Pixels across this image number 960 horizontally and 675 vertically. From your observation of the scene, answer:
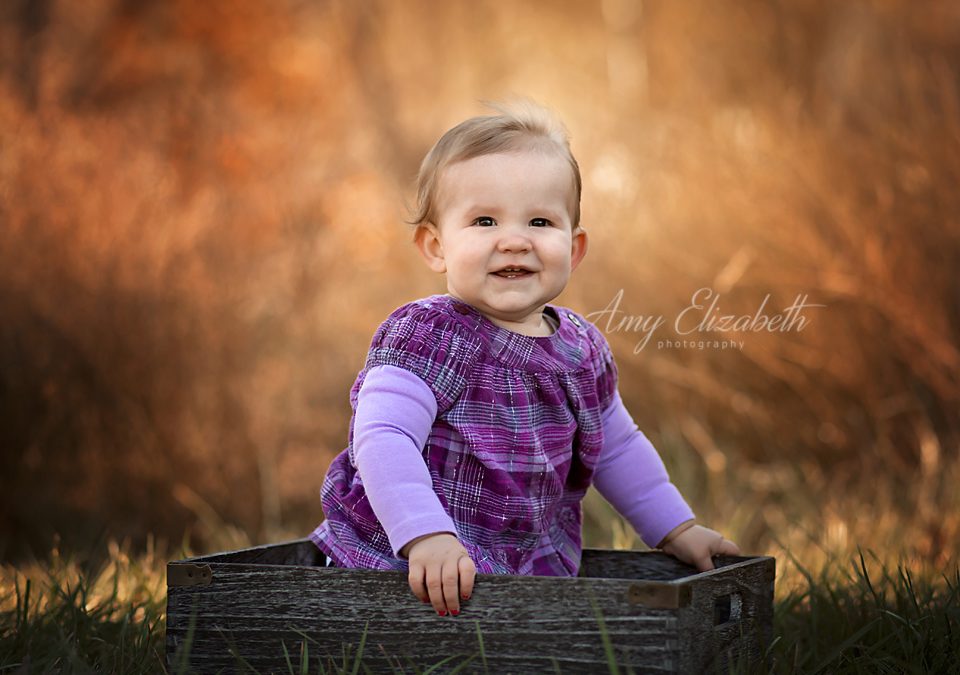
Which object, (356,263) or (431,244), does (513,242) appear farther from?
(356,263)

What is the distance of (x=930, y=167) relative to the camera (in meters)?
3.65

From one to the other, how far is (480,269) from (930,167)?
7.09 feet

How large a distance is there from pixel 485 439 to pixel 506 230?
362 millimetres

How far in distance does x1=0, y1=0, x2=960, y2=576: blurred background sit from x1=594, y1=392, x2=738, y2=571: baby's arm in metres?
0.93

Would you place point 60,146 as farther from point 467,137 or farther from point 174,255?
point 467,137

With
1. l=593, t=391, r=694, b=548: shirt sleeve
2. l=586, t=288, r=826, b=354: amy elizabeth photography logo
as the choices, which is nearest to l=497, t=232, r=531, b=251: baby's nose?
l=593, t=391, r=694, b=548: shirt sleeve

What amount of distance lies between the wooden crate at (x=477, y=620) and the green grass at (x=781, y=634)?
3 cm

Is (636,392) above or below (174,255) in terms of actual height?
below

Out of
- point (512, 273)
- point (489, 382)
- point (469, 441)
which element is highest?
point (512, 273)

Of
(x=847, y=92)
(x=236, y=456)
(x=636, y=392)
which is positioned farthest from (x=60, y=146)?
(x=847, y=92)

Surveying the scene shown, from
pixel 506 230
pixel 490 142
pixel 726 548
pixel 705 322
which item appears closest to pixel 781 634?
pixel 726 548

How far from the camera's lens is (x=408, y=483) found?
6.03 feet

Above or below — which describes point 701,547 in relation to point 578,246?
below

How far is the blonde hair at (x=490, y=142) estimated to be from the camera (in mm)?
2074
